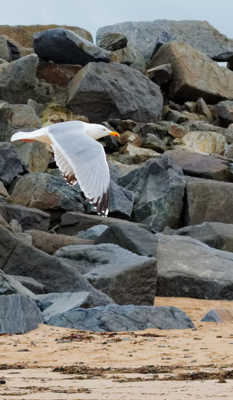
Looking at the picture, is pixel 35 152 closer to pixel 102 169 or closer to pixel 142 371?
pixel 102 169

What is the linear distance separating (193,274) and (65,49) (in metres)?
15.0

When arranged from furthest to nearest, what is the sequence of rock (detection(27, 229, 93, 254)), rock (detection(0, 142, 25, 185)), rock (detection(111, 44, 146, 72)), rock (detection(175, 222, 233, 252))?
rock (detection(111, 44, 146, 72)) < rock (detection(0, 142, 25, 185)) < rock (detection(175, 222, 233, 252)) < rock (detection(27, 229, 93, 254))

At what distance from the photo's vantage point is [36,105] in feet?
70.3

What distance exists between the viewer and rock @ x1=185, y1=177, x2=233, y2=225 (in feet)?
46.5

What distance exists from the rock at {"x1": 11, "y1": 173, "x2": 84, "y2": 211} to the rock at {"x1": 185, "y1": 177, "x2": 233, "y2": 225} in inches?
87.5

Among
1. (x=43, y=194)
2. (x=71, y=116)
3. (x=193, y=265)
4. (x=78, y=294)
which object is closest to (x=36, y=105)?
(x=71, y=116)

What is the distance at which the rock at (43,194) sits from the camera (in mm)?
13250

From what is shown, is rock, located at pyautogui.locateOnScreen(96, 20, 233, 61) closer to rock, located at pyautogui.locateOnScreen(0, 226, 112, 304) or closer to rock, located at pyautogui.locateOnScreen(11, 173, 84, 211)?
rock, located at pyautogui.locateOnScreen(11, 173, 84, 211)

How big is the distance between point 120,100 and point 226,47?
8.94 m

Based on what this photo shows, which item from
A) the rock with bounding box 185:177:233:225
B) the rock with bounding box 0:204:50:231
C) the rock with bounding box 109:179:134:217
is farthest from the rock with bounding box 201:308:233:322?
the rock with bounding box 185:177:233:225

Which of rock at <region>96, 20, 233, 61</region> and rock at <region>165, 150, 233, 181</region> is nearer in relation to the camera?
rock at <region>165, 150, 233, 181</region>

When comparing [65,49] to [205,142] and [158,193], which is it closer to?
[205,142]

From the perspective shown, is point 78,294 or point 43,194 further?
point 43,194

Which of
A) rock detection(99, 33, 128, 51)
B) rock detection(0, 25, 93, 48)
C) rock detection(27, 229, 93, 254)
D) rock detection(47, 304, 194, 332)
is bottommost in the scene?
rock detection(0, 25, 93, 48)
